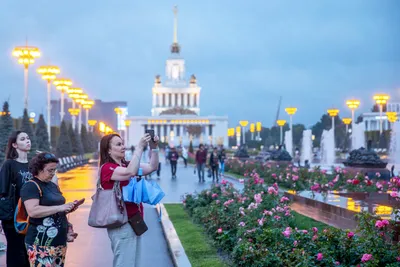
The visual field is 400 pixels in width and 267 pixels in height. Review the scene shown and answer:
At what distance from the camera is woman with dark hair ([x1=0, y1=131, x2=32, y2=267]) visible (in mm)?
6422

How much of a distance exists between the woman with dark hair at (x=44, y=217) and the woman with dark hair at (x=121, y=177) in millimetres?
404

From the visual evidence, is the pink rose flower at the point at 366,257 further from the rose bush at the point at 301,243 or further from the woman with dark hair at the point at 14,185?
the woman with dark hair at the point at 14,185

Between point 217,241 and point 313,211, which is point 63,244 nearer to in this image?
point 217,241

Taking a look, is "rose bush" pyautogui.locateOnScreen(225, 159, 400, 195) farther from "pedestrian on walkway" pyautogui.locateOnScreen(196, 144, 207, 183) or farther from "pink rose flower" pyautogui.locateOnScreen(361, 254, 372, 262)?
"pink rose flower" pyautogui.locateOnScreen(361, 254, 372, 262)

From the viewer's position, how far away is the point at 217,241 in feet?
33.2

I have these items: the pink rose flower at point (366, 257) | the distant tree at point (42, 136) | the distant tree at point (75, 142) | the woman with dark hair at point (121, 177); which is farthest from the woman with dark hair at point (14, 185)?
the distant tree at point (75, 142)

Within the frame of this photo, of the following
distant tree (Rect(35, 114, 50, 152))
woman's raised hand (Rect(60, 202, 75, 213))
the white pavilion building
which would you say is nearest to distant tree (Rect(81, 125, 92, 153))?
distant tree (Rect(35, 114, 50, 152))

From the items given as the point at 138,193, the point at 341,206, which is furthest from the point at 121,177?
the point at 341,206

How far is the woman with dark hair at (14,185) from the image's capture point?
253 inches

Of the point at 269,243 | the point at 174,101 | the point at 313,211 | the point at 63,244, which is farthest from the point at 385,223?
the point at 174,101

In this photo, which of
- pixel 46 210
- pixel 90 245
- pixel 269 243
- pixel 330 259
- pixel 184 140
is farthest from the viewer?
pixel 184 140

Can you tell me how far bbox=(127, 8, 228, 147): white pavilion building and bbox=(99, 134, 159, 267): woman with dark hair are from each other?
381 ft

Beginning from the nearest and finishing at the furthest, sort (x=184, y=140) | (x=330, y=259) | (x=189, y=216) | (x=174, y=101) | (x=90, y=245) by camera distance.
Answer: (x=330, y=259), (x=90, y=245), (x=189, y=216), (x=184, y=140), (x=174, y=101)

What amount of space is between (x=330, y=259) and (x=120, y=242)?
1971mm
